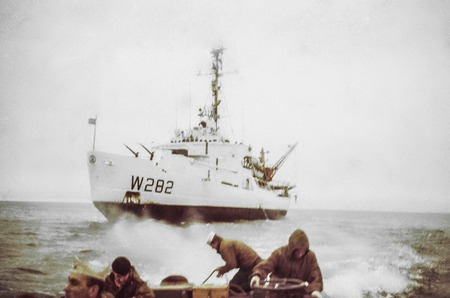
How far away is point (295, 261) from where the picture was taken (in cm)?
438

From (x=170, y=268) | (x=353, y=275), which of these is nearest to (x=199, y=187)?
(x=170, y=268)

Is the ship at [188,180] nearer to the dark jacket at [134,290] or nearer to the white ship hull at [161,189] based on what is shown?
the white ship hull at [161,189]

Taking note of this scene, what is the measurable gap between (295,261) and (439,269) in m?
11.6

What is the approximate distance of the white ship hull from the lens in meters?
21.0

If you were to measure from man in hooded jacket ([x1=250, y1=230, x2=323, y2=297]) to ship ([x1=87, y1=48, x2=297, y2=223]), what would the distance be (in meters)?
15.9

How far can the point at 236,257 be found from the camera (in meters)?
5.38

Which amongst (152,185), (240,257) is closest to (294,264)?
(240,257)

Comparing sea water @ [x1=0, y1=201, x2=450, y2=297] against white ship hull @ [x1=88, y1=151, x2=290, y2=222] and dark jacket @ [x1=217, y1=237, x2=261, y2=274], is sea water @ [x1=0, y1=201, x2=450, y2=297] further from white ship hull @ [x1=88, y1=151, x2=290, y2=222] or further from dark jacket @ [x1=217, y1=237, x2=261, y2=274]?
white ship hull @ [x1=88, y1=151, x2=290, y2=222]

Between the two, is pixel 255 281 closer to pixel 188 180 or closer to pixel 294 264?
pixel 294 264

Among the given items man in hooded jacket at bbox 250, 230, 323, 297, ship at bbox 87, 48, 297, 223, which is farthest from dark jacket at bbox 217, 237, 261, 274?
ship at bbox 87, 48, 297, 223

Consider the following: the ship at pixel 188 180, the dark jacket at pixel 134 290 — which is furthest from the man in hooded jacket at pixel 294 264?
the ship at pixel 188 180

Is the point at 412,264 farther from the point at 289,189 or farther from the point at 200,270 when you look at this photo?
the point at 289,189

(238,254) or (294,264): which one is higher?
(294,264)

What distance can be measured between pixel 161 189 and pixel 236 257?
55.8 ft
